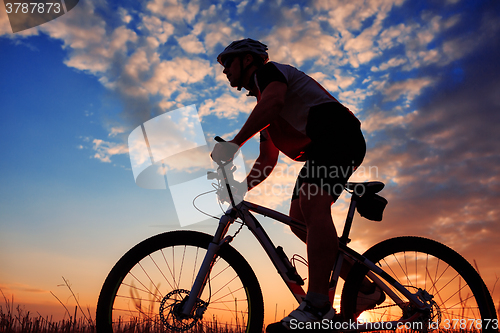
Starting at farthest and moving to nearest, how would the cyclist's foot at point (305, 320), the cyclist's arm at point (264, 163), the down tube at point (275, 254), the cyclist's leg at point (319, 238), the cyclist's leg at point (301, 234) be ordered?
the cyclist's arm at point (264, 163) < the cyclist's leg at point (301, 234) < the down tube at point (275, 254) < the cyclist's leg at point (319, 238) < the cyclist's foot at point (305, 320)

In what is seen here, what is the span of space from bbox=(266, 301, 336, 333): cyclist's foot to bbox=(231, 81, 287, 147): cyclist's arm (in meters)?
1.19

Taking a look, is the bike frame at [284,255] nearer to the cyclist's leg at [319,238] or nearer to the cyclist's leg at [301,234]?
the cyclist's leg at [301,234]

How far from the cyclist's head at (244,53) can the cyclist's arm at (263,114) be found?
57 cm

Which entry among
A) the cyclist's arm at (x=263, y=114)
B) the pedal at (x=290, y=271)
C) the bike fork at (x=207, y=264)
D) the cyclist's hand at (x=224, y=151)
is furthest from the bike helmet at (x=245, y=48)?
the pedal at (x=290, y=271)

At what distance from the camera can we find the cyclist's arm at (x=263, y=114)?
2076 millimetres

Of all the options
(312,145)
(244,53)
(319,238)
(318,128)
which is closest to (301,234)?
(319,238)

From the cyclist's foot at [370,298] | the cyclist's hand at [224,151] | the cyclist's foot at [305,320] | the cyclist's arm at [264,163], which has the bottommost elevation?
the cyclist's foot at [305,320]

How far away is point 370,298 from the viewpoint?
7.82ft

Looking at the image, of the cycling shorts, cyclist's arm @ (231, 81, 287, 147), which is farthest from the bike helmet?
the cycling shorts

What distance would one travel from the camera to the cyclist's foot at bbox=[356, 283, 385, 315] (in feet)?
7.77

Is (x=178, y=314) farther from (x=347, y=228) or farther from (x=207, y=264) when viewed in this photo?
(x=347, y=228)

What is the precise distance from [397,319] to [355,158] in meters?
1.31

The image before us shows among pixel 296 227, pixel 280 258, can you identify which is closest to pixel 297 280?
pixel 280 258

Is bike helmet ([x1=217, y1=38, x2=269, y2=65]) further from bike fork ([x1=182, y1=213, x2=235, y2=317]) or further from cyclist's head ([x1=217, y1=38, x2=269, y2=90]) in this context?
bike fork ([x1=182, y1=213, x2=235, y2=317])
